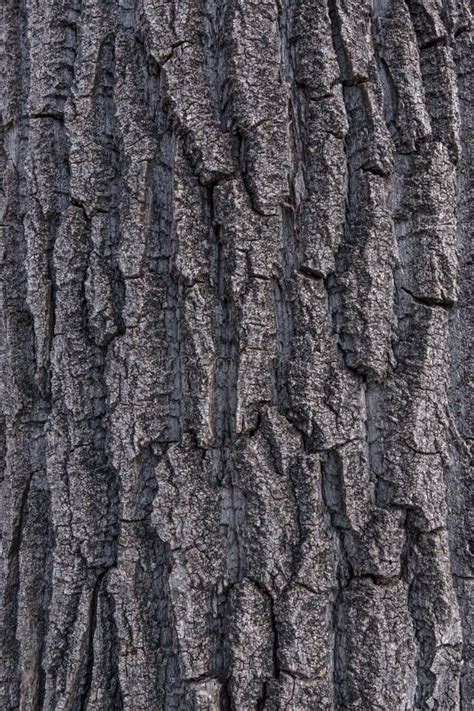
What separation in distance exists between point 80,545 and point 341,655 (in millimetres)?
448

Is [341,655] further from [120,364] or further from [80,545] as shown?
[120,364]

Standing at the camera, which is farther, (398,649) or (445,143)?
(445,143)

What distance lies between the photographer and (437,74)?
106cm

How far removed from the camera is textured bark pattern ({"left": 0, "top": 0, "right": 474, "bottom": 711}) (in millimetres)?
Answer: 945

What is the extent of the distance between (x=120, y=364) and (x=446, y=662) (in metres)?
0.69

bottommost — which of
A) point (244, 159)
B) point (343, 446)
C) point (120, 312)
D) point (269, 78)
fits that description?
point (343, 446)

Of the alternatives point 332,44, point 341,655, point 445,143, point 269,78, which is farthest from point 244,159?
point 341,655

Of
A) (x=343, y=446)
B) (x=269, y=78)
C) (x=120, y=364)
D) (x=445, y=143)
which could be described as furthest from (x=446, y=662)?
(x=269, y=78)

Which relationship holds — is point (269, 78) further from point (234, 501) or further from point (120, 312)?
point (234, 501)

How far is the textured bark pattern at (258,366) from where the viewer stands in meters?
0.94

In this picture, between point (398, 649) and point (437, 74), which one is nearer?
point (398, 649)

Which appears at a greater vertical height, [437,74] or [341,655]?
[437,74]

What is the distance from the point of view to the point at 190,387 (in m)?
0.98

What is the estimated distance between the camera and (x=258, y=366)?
37.9 inches
